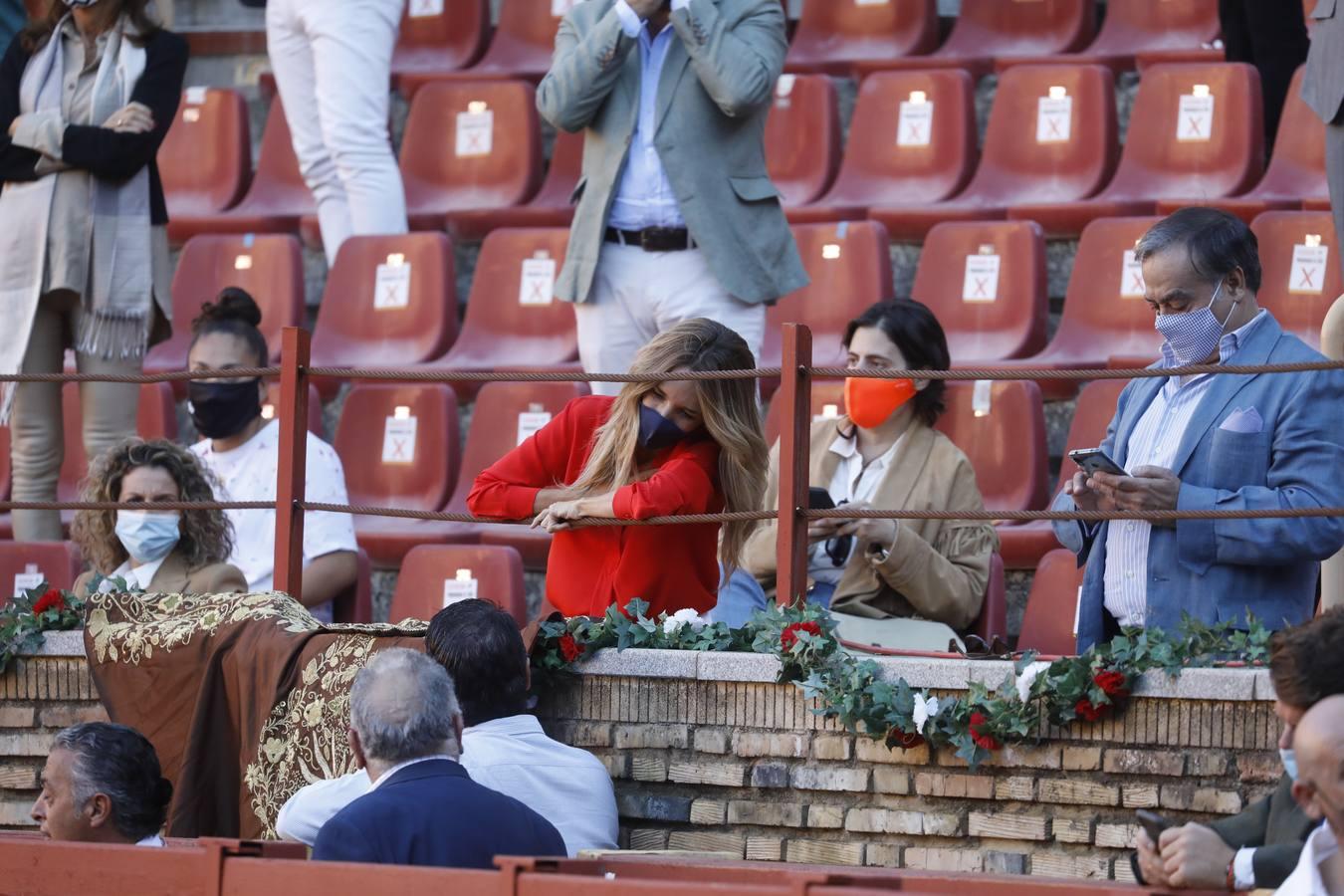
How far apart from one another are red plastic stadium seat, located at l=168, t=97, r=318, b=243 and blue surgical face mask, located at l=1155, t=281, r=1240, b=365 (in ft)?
16.1

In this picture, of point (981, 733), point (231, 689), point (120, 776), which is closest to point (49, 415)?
point (231, 689)

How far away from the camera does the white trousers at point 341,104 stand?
8008mm

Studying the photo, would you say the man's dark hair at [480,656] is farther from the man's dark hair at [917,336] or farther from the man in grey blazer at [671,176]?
the man in grey blazer at [671,176]

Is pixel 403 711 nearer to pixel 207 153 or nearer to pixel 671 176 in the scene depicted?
pixel 671 176

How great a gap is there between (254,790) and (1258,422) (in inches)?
88.3

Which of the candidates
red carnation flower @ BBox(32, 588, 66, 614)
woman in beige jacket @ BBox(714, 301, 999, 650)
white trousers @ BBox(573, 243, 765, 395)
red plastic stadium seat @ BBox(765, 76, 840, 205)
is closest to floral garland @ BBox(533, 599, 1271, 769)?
woman in beige jacket @ BBox(714, 301, 999, 650)

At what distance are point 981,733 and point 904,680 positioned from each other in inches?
7.8

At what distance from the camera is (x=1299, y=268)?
6.89 metres

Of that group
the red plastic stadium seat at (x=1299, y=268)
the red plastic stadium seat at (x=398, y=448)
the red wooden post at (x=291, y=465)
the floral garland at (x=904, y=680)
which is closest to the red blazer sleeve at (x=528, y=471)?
the floral garland at (x=904, y=680)

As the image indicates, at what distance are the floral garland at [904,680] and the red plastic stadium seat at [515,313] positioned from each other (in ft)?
9.52

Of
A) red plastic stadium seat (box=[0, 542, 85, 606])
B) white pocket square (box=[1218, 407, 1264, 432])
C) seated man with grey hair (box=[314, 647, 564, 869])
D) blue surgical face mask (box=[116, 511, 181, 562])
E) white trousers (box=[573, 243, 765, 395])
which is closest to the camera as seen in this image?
seated man with grey hair (box=[314, 647, 564, 869])

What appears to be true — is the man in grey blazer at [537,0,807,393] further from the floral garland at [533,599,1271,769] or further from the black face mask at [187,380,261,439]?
the floral garland at [533,599,1271,769]

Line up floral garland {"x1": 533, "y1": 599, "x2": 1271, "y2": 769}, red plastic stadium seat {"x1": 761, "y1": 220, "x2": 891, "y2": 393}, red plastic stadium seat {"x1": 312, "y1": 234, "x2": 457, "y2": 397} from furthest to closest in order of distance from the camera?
red plastic stadium seat {"x1": 312, "y1": 234, "x2": 457, "y2": 397} → red plastic stadium seat {"x1": 761, "y1": 220, "x2": 891, "y2": 393} → floral garland {"x1": 533, "y1": 599, "x2": 1271, "y2": 769}

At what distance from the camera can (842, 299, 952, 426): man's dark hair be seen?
5719 millimetres
